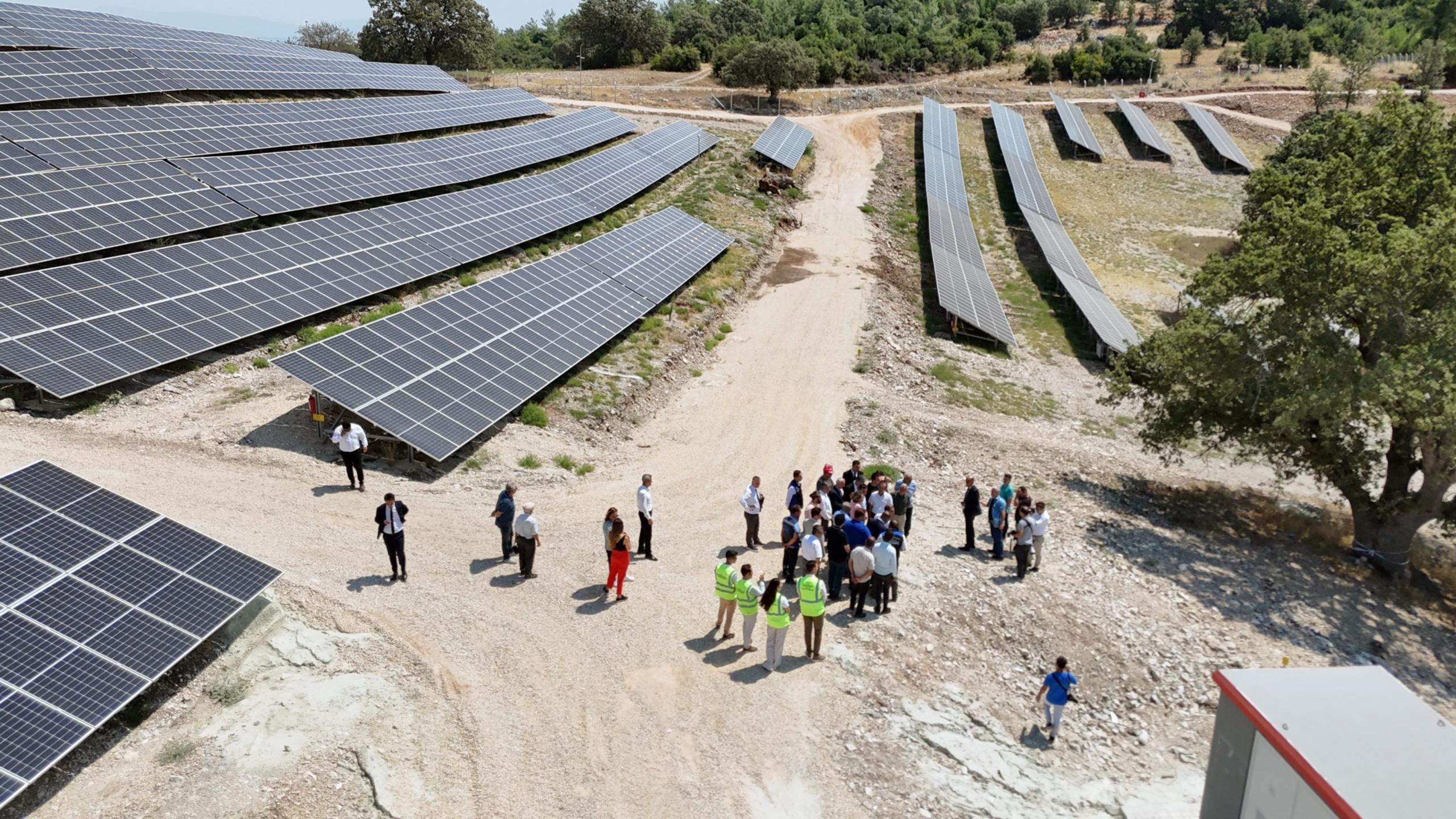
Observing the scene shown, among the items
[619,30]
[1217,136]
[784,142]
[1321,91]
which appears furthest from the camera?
[619,30]

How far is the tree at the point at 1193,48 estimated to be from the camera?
Answer: 339 feet

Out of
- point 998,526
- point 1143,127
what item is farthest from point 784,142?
point 998,526

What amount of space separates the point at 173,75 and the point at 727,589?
47.4 metres

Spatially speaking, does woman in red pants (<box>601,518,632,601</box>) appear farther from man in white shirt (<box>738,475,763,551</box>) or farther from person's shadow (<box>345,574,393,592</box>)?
person's shadow (<box>345,574,393,592</box>)

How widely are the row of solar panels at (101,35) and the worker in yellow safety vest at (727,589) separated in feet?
170

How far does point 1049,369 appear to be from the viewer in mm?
37625

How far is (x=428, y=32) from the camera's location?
278 feet

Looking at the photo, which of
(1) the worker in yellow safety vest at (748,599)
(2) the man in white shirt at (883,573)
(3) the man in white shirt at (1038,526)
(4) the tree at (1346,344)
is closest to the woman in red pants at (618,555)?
(1) the worker in yellow safety vest at (748,599)

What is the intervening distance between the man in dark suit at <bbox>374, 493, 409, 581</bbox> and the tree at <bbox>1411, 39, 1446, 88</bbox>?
101673 mm

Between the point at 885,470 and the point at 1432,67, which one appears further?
the point at 1432,67

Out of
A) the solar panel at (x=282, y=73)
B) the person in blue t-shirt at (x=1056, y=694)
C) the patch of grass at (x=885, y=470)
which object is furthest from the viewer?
the solar panel at (x=282, y=73)

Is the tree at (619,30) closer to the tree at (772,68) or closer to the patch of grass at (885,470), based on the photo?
the tree at (772,68)

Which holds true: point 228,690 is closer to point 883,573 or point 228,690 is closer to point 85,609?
point 85,609

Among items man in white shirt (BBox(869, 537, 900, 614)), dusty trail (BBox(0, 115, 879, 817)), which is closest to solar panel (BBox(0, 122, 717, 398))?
dusty trail (BBox(0, 115, 879, 817))
